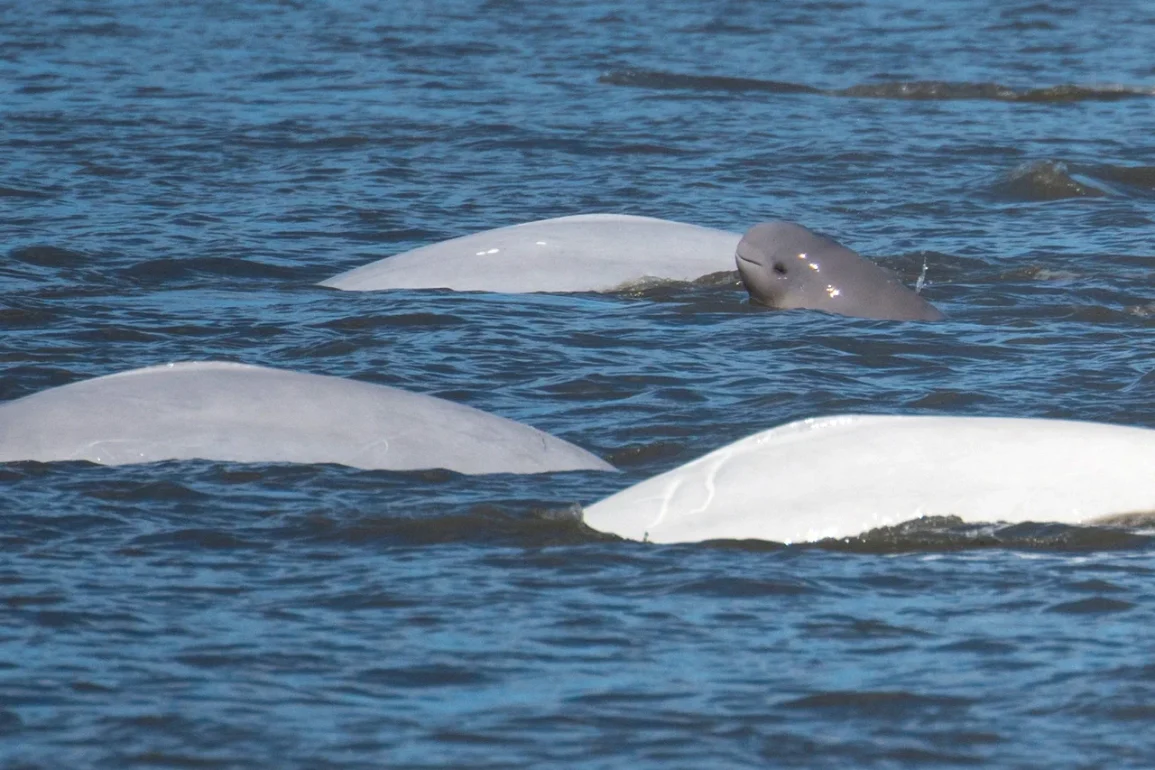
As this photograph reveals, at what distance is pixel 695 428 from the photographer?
36.8ft

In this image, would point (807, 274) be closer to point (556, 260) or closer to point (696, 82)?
point (556, 260)

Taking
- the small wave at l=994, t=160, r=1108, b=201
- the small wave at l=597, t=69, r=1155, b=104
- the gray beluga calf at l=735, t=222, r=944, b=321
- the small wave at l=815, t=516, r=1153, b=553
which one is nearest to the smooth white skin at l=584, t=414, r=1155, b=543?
the small wave at l=815, t=516, r=1153, b=553

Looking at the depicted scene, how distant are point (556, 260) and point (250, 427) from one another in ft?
18.8

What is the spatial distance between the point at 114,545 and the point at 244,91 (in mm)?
18323

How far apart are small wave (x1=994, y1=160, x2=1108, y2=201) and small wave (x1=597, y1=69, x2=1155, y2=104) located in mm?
6963

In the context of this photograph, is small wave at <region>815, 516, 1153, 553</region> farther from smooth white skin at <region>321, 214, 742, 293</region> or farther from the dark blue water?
smooth white skin at <region>321, 214, 742, 293</region>

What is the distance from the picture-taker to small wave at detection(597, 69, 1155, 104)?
1067 inches

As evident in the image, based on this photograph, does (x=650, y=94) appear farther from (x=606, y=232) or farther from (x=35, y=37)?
(x=606, y=232)

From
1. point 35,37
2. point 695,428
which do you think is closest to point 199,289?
point 695,428

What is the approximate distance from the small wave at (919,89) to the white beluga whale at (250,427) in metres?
17.7

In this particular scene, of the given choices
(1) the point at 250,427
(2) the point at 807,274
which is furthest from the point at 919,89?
(1) the point at 250,427

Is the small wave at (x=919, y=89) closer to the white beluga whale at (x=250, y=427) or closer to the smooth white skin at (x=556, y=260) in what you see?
the smooth white skin at (x=556, y=260)

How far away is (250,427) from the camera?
980 cm

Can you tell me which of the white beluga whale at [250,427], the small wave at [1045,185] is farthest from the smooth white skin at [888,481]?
the small wave at [1045,185]
